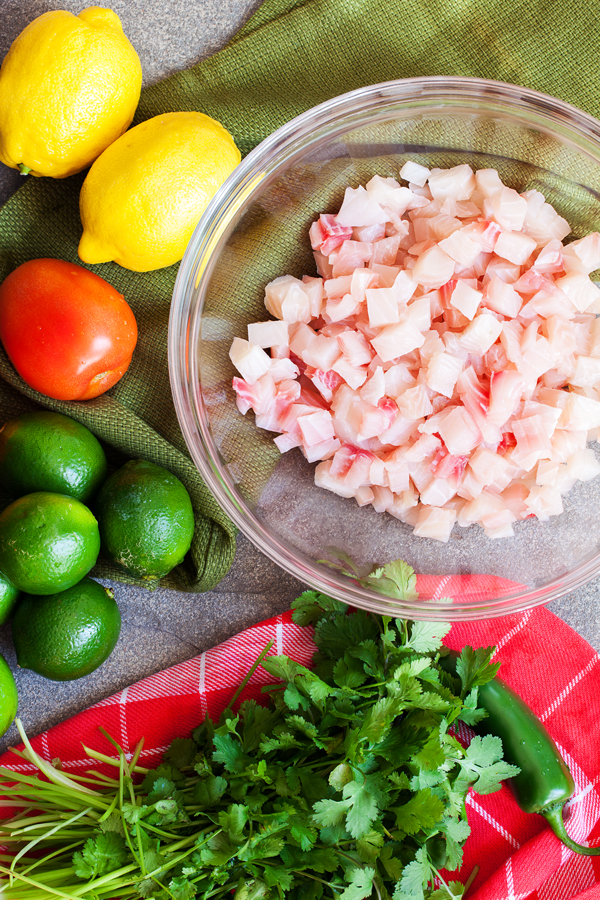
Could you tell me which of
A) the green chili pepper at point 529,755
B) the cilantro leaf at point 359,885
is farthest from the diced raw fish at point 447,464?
the cilantro leaf at point 359,885

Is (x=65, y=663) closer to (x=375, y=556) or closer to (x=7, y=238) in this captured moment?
(x=375, y=556)

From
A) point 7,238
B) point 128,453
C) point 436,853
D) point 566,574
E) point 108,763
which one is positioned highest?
point 7,238

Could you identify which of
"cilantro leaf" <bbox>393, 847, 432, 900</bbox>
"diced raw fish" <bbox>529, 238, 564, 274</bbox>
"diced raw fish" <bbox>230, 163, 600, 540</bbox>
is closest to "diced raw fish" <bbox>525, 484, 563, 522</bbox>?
"diced raw fish" <bbox>230, 163, 600, 540</bbox>

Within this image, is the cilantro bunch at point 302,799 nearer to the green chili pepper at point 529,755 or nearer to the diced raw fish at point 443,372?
the green chili pepper at point 529,755

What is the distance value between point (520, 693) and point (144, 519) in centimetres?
73

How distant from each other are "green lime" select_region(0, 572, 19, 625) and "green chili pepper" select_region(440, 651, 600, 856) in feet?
2.36

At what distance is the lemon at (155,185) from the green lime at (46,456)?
0.28m

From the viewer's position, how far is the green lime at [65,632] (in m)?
1.05

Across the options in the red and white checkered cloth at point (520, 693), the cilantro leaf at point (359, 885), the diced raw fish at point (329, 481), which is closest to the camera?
the cilantro leaf at point (359, 885)

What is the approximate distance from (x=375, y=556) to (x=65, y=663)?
0.51 meters

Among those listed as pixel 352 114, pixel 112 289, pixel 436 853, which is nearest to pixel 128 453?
pixel 112 289

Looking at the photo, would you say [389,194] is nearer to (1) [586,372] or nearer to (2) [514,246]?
(2) [514,246]

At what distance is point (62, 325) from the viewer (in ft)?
3.32

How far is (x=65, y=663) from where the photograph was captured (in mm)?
1048
